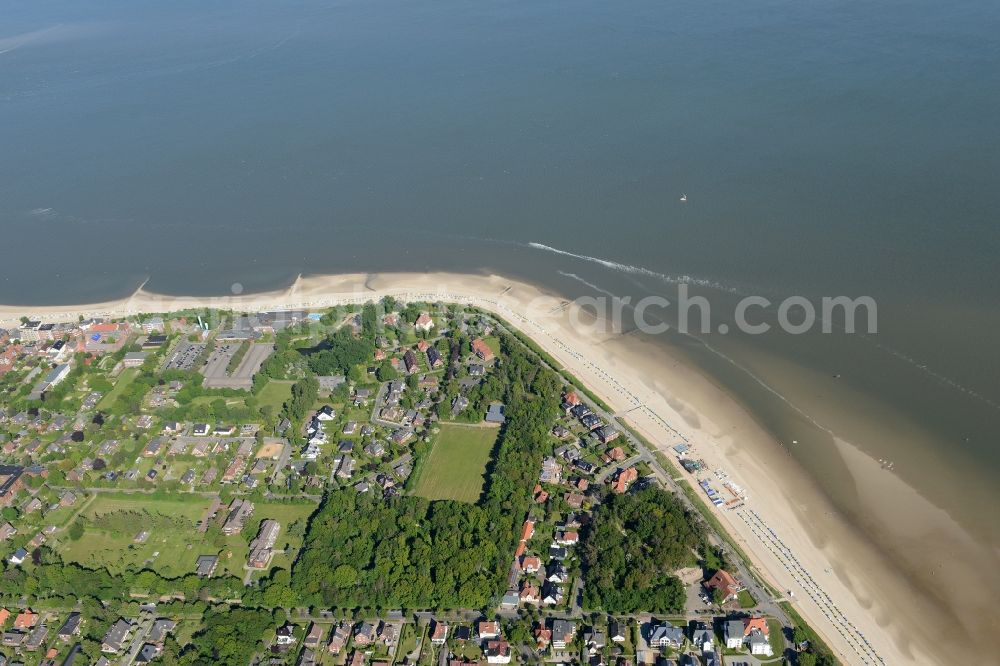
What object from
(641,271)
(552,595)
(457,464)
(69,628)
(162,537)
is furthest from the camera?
(641,271)

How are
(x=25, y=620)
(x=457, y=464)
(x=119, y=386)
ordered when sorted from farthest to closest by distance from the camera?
(x=119, y=386), (x=457, y=464), (x=25, y=620)

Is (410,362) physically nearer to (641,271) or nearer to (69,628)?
(641,271)

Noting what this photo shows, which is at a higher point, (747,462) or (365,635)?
(747,462)

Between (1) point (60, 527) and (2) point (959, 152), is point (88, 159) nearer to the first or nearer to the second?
(1) point (60, 527)

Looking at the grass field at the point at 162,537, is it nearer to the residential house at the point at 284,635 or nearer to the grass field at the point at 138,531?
the grass field at the point at 138,531

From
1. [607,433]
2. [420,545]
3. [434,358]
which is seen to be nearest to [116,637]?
[420,545]

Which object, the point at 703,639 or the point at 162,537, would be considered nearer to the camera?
the point at 703,639

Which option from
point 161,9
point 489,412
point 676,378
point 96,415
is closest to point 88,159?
point 96,415
